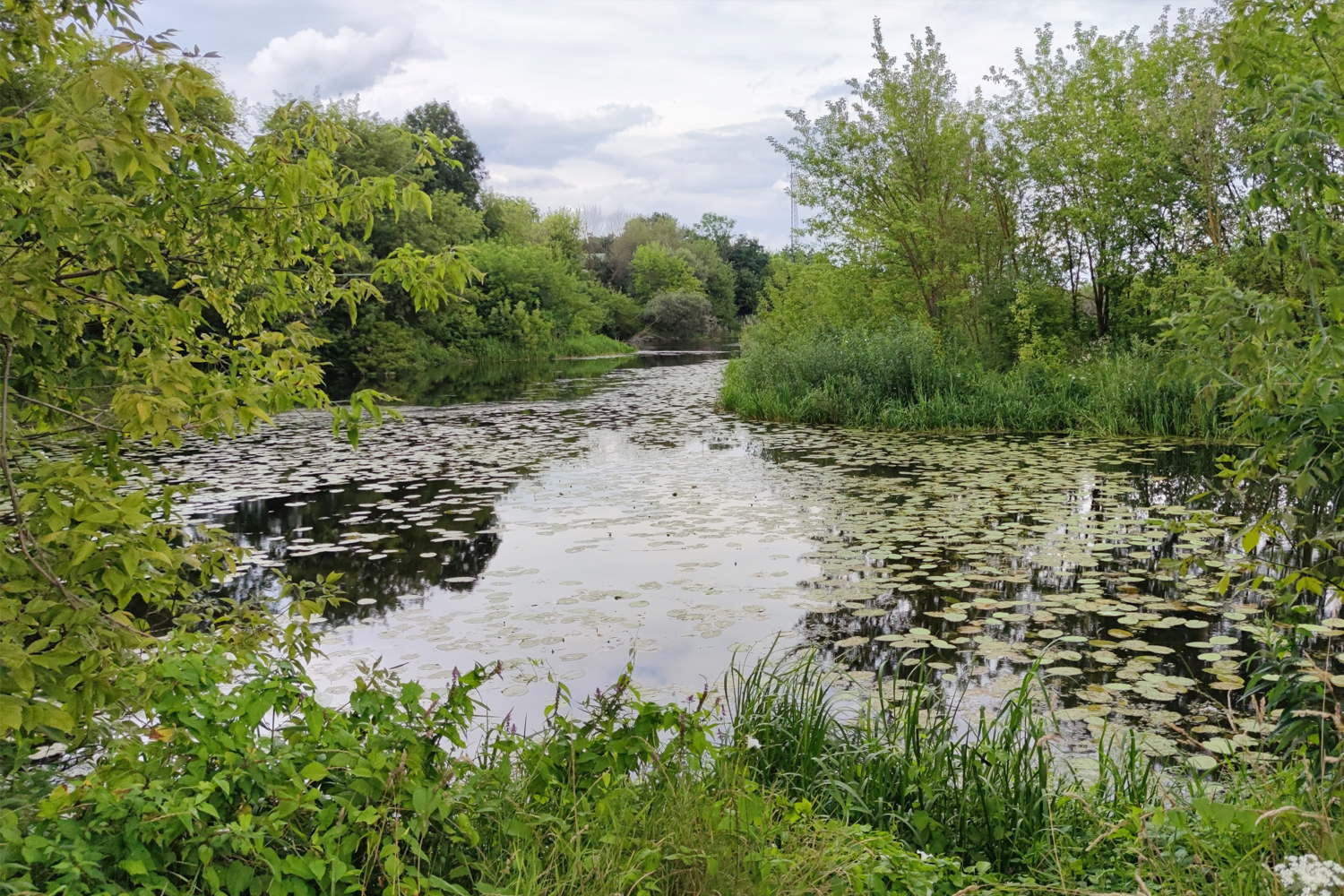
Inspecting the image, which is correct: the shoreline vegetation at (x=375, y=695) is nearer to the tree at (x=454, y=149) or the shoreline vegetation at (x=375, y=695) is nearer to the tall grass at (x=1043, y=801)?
the tall grass at (x=1043, y=801)

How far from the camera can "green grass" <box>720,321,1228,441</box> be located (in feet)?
36.3

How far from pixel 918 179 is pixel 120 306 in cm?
1451

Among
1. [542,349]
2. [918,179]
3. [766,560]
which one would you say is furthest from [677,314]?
[766,560]

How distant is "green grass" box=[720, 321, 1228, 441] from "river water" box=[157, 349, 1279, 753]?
626 mm

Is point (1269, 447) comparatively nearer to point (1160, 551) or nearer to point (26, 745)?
point (26, 745)

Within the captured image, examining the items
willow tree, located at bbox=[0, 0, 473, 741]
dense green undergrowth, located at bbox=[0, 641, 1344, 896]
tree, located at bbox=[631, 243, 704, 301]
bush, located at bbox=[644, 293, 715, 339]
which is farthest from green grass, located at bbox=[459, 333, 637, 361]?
dense green undergrowth, located at bbox=[0, 641, 1344, 896]

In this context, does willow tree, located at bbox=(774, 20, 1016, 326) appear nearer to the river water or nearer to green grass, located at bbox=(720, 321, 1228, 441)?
green grass, located at bbox=(720, 321, 1228, 441)

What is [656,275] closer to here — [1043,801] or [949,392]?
[949,392]

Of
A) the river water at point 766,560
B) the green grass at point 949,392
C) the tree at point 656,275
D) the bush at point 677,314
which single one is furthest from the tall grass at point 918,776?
the tree at point 656,275

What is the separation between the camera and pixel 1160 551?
19.9 feet

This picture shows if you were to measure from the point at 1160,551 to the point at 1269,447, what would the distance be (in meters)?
4.09

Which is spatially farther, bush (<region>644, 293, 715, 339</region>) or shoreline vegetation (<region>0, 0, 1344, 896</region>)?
bush (<region>644, 293, 715, 339</region>)

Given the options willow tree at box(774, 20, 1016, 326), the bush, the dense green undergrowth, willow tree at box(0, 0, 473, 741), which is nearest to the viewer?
the dense green undergrowth

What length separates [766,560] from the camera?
620 centimetres
